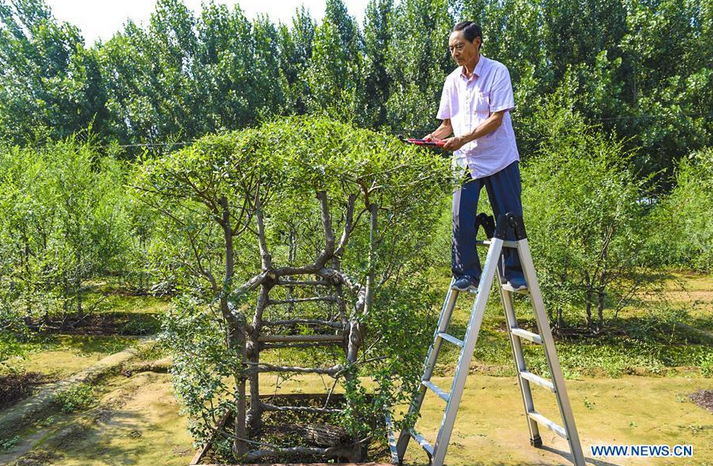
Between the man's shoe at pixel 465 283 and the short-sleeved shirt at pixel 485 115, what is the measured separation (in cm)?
68

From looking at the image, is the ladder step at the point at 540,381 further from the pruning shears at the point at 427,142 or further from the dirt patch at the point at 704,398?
the dirt patch at the point at 704,398

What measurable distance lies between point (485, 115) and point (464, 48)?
443 millimetres

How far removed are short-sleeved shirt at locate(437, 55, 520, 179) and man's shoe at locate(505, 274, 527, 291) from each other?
719 millimetres

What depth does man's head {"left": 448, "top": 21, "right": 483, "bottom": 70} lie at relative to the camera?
120 inches

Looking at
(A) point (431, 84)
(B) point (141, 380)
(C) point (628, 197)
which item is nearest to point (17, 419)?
(B) point (141, 380)

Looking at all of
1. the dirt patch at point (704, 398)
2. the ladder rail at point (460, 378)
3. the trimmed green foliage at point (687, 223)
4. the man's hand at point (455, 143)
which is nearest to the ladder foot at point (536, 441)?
the ladder rail at point (460, 378)

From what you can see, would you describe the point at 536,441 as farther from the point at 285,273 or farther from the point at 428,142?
the point at 428,142

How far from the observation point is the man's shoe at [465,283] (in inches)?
126

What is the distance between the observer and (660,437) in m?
4.05

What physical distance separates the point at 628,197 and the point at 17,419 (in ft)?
25.8

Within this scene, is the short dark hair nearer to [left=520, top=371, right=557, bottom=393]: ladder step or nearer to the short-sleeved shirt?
the short-sleeved shirt

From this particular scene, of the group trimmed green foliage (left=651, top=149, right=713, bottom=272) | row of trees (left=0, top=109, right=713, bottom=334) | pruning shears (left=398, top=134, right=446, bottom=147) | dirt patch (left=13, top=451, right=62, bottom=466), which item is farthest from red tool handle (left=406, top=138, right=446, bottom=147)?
trimmed green foliage (left=651, top=149, right=713, bottom=272)

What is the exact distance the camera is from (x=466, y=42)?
9.99 feet

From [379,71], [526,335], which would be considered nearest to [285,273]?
[526,335]
